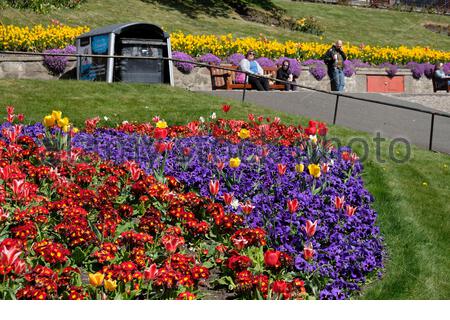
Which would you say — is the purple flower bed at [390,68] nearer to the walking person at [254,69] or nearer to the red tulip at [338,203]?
the walking person at [254,69]

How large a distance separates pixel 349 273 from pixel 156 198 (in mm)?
2367

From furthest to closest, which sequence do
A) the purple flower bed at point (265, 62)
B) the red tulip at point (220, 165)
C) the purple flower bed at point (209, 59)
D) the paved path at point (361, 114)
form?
the purple flower bed at point (265, 62) → the purple flower bed at point (209, 59) → the paved path at point (361, 114) → the red tulip at point (220, 165)

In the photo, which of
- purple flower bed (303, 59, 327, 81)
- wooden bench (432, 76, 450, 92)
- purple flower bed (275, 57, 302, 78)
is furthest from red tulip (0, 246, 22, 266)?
wooden bench (432, 76, 450, 92)

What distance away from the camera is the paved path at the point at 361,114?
14094 millimetres

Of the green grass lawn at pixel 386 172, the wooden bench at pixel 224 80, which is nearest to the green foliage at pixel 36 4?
the wooden bench at pixel 224 80

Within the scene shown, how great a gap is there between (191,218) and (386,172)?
404 centimetres

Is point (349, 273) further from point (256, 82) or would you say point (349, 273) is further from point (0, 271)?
point (256, 82)

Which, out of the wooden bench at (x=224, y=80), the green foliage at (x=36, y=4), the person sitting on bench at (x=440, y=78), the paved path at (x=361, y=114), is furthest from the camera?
the person sitting on bench at (x=440, y=78)

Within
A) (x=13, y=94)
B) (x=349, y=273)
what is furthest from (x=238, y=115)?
(x=349, y=273)

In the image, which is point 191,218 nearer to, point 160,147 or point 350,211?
point 160,147

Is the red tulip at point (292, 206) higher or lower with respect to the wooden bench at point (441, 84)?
lower

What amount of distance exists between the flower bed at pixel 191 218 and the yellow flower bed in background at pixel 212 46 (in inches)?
403

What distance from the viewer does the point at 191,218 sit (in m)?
6.13
